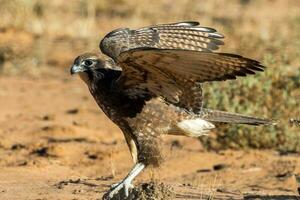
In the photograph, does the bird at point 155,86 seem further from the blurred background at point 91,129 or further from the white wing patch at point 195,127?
the blurred background at point 91,129

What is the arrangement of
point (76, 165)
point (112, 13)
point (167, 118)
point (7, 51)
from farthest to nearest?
1. point (112, 13)
2. point (7, 51)
3. point (76, 165)
4. point (167, 118)

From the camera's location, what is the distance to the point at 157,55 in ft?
23.3

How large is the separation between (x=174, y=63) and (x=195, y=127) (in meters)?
1.22

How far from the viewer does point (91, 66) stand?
815 centimetres

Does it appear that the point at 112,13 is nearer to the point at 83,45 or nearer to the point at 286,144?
the point at 83,45

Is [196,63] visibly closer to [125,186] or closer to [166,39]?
[125,186]

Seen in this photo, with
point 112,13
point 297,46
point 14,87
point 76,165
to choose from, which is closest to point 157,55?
point 76,165

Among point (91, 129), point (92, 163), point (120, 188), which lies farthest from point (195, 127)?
point (91, 129)

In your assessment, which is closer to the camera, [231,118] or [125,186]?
[125,186]

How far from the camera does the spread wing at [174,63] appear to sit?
23.2 feet

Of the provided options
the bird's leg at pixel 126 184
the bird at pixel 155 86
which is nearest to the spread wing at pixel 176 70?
the bird at pixel 155 86

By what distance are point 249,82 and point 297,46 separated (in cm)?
330

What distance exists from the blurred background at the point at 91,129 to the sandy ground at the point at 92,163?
0.04 ft

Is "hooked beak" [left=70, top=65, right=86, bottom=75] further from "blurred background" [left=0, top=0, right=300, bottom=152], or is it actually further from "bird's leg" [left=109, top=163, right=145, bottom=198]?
"blurred background" [left=0, top=0, right=300, bottom=152]
